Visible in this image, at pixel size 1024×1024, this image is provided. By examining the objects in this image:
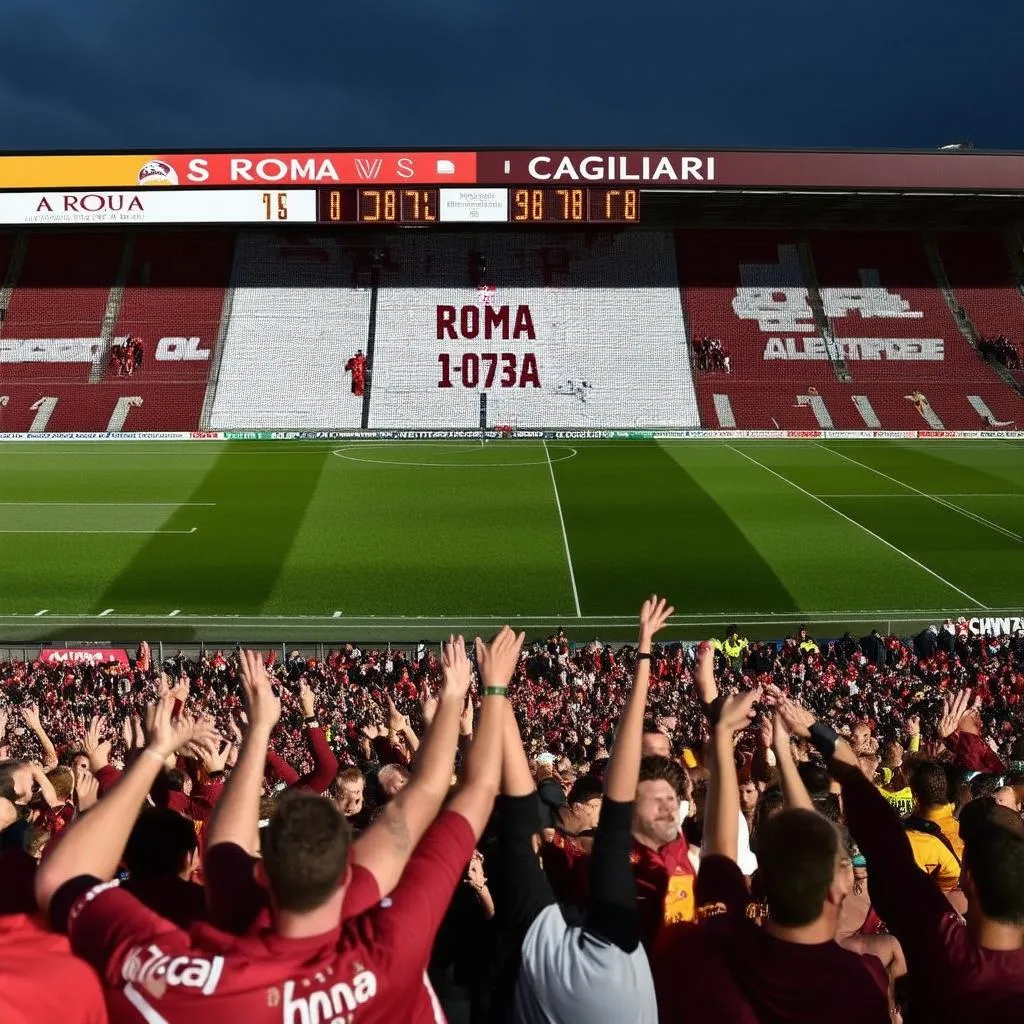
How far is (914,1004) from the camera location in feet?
11.2

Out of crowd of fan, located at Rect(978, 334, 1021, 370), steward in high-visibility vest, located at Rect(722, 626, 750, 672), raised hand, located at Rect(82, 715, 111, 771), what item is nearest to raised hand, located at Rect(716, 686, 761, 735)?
raised hand, located at Rect(82, 715, 111, 771)

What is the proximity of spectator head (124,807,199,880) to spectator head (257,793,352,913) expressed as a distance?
1.05m

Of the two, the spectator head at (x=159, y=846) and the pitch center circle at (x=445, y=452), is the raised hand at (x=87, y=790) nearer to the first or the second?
the spectator head at (x=159, y=846)

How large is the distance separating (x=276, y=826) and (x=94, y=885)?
23.1 inches

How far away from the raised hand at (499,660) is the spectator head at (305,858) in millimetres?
1202

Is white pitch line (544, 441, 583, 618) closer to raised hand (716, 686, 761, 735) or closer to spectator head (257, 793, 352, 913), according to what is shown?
raised hand (716, 686, 761, 735)

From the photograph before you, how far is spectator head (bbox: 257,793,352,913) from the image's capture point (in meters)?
2.85

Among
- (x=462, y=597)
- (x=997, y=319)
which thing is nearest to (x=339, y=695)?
(x=462, y=597)

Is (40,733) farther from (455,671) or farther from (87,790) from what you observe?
(455,671)

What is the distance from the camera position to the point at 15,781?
587 centimetres

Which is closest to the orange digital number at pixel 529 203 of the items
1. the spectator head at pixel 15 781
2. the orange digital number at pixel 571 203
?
the orange digital number at pixel 571 203

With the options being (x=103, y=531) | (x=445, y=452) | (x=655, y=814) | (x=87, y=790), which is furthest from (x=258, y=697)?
(x=445, y=452)

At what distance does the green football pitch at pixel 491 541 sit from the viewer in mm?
25438

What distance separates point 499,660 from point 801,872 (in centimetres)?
148
